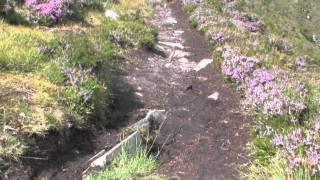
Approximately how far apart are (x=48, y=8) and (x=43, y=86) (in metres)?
6.37

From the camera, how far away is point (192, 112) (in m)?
10.7

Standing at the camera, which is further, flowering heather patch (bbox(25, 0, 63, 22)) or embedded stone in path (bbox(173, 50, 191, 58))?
embedded stone in path (bbox(173, 50, 191, 58))

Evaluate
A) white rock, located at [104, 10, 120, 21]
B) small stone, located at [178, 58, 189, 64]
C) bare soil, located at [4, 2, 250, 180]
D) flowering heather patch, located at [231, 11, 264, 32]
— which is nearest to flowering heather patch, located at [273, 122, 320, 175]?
bare soil, located at [4, 2, 250, 180]

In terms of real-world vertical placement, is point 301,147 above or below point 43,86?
below

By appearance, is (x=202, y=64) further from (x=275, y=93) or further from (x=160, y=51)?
(x=275, y=93)

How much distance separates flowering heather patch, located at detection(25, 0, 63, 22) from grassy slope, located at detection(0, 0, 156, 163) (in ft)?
7.43

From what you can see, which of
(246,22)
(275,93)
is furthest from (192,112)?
(246,22)

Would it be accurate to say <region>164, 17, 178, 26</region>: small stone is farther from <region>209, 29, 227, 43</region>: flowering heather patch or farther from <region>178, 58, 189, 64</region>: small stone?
<region>178, 58, 189, 64</region>: small stone

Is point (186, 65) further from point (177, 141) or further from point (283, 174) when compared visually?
point (283, 174)

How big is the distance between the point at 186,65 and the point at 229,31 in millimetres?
4235

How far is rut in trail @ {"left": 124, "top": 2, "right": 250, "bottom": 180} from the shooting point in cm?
831

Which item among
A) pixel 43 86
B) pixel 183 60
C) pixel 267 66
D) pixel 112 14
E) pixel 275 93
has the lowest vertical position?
pixel 183 60

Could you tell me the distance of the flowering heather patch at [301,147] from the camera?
6.85 metres

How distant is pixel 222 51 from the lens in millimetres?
15258
